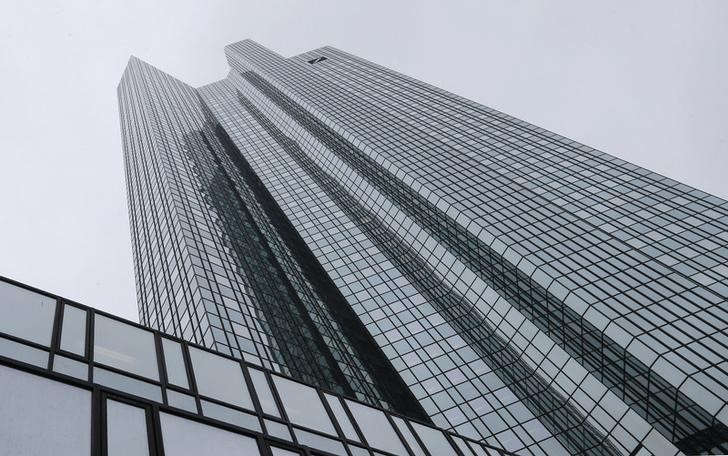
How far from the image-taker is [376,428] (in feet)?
75.5

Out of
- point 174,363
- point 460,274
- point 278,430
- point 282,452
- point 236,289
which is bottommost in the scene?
point 282,452

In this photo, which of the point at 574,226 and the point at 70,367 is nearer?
the point at 70,367

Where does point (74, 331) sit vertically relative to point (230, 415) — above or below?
above

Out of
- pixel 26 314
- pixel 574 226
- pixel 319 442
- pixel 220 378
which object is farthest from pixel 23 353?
pixel 574 226

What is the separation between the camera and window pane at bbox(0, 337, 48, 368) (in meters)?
15.3

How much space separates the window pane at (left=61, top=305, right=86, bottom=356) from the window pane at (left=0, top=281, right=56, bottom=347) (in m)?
0.35

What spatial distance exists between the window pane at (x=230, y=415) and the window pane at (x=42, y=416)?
133 inches

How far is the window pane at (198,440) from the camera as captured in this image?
598 inches

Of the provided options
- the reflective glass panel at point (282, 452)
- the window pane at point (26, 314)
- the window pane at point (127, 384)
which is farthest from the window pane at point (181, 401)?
the window pane at point (26, 314)

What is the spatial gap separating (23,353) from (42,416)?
7.80ft

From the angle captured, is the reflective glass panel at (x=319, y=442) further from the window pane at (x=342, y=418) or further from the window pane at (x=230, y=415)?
the window pane at (x=230, y=415)

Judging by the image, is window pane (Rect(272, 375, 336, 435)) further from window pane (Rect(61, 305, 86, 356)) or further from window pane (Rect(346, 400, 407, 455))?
window pane (Rect(61, 305, 86, 356))

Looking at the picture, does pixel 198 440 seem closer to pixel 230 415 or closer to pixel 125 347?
pixel 230 415

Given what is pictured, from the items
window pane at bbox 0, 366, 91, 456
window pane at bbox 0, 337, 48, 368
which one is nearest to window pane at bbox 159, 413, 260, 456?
window pane at bbox 0, 366, 91, 456
